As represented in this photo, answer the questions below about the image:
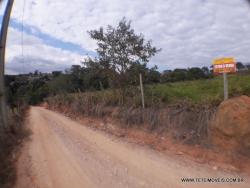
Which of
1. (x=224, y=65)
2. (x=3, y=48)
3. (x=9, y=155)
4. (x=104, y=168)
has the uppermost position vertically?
(x=3, y=48)

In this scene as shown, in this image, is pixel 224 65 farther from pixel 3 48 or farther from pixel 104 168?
pixel 3 48

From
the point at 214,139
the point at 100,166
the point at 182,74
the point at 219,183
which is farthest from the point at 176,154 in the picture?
the point at 182,74

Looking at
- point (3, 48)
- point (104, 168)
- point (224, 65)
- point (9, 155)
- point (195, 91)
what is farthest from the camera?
point (3, 48)

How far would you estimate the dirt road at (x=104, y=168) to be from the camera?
6.84 m

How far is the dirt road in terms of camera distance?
684cm

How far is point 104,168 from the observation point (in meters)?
7.98

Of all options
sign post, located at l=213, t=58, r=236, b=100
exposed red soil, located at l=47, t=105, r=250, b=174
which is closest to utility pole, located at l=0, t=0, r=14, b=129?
exposed red soil, located at l=47, t=105, r=250, b=174

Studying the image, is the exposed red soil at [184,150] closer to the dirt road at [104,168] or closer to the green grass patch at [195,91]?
the dirt road at [104,168]

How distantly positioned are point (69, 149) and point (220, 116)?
4.80 metres

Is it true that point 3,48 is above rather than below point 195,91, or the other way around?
above

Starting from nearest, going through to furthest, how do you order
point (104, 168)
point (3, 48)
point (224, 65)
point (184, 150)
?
point (104, 168) < point (224, 65) < point (184, 150) < point (3, 48)

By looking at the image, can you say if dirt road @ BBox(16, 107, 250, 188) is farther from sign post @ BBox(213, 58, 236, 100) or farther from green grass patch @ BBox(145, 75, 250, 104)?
green grass patch @ BBox(145, 75, 250, 104)

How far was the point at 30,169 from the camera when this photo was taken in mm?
8633

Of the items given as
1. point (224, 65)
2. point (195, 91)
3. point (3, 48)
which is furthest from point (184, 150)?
point (3, 48)
